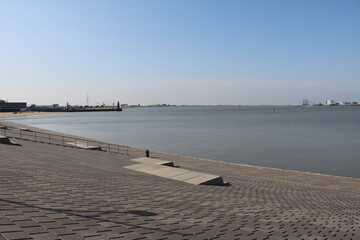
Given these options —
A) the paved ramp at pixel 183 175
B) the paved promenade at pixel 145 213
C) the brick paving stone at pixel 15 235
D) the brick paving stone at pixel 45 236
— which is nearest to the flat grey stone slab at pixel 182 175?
the paved ramp at pixel 183 175

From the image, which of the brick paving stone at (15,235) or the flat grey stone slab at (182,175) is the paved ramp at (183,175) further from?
the brick paving stone at (15,235)

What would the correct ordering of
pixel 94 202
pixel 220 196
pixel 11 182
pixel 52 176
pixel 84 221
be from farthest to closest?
pixel 220 196, pixel 52 176, pixel 11 182, pixel 94 202, pixel 84 221

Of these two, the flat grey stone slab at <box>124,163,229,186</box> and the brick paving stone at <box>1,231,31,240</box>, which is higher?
the brick paving stone at <box>1,231,31,240</box>

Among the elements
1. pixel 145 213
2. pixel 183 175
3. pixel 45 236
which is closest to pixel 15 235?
pixel 45 236

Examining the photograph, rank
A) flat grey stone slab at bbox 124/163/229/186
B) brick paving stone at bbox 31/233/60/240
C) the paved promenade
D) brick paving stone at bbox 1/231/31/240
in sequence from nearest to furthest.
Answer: brick paving stone at bbox 1/231/31/240
brick paving stone at bbox 31/233/60/240
the paved promenade
flat grey stone slab at bbox 124/163/229/186

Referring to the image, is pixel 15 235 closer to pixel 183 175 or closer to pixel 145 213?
pixel 145 213

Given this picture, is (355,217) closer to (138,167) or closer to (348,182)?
(138,167)

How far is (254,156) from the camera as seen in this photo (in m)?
40.1

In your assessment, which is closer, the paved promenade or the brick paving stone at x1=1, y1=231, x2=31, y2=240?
the brick paving stone at x1=1, y1=231, x2=31, y2=240

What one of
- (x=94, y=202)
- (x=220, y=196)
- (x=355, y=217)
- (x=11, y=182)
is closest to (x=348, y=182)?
(x=355, y=217)

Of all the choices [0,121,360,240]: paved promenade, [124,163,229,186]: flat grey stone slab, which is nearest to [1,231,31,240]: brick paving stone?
[0,121,360,240]: paved promenade

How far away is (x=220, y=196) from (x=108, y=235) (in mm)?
6673

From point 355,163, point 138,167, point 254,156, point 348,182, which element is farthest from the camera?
point 254,156

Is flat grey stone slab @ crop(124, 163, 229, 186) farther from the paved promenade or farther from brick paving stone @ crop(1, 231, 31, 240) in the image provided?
brick paving stone @ crop(1, 231, 31, 240)
